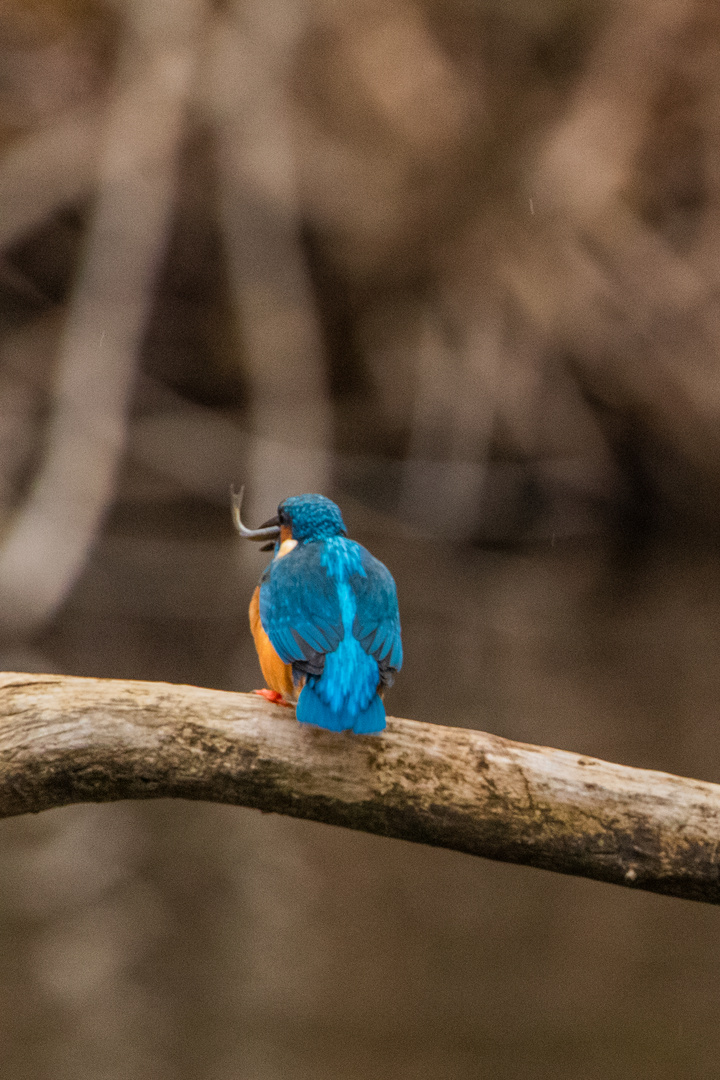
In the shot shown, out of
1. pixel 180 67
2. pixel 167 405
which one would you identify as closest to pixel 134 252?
pixel 180 67

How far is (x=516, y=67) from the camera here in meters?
6.07

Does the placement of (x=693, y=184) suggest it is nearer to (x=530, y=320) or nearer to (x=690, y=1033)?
(x=530, y=320)

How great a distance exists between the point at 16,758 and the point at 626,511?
301 inches

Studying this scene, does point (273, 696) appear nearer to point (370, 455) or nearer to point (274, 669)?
point (274, 669)

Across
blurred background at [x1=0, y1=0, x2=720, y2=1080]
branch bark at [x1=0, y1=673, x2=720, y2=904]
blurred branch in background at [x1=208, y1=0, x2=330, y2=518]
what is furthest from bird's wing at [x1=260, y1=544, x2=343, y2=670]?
blurred branch in background at [x1=208, y1=0, x2=330, y2=518]

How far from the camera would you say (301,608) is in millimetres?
1416

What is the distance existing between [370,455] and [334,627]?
6.62 m

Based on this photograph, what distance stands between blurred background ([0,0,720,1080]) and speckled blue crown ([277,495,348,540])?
1.53 meters

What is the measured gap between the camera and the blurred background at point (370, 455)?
2688mm

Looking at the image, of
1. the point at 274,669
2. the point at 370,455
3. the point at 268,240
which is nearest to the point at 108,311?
the point at 268,240

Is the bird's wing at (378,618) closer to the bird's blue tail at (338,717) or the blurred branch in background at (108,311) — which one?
the bird's blue tail at (338,717)

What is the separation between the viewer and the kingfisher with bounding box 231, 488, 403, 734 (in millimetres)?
1285

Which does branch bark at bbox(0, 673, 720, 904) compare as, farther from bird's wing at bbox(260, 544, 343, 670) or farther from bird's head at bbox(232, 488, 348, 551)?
bird's head at bbox(232, 488, 348, 551)

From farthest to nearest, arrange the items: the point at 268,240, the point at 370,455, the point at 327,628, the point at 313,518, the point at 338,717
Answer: the point at 370,455
the point at 268,240
the point at 313,518
the point at 327,628
the point at 338,717
